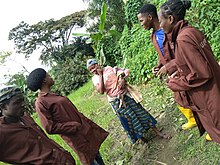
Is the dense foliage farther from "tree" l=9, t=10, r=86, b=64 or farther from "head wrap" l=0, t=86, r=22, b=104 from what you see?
"head wrap" l=0, t=86, r=22, b=104

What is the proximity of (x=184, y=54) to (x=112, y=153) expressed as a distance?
10.0ft

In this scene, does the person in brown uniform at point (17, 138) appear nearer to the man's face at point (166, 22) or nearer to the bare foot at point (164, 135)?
the man's face at point (166, 22)

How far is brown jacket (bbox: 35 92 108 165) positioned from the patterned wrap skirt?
63cm

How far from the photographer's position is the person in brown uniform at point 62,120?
315 centimetres

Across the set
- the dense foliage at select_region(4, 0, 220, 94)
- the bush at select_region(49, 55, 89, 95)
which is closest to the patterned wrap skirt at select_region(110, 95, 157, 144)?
the dense foliage at select_region(4, 0, 220, 94)

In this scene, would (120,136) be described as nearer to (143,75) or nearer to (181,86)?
(143,75)

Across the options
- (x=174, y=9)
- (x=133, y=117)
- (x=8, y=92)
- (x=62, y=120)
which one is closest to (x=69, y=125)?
(x=62, y=120)

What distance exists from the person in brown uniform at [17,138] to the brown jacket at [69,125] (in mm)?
416

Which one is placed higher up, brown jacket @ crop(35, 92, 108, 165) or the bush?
brown jacket @ crop(35, 92, 108, 165)

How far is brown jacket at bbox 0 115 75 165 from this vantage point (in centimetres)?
250

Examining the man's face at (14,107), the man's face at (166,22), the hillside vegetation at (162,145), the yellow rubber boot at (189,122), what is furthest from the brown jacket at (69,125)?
the man's face at (166,22)

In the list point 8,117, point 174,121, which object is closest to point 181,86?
point 8,117

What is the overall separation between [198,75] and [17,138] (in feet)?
5.36

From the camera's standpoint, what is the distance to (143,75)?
743 cm
